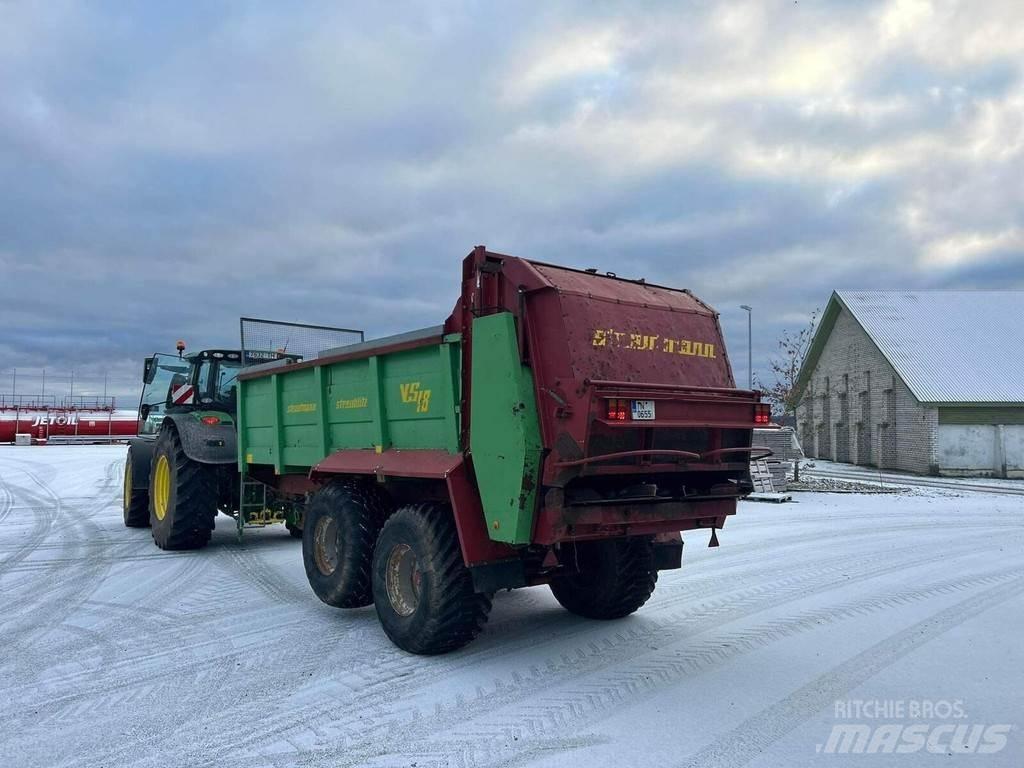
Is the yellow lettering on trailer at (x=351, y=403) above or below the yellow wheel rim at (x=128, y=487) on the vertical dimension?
above

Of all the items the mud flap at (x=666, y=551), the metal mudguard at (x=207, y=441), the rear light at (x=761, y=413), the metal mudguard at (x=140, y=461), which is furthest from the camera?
the metal mudguard at (x=140, y=461)

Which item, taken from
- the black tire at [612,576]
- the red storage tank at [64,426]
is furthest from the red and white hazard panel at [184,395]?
the red storage tank at [64,426]

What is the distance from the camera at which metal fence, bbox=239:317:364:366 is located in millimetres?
9539

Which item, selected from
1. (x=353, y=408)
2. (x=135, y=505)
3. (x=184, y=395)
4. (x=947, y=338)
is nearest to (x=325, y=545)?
(x=353, y=408)

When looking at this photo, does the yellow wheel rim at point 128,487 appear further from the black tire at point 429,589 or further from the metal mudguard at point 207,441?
the black tire at point 429,589

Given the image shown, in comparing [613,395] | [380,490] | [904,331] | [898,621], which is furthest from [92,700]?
[904,331]

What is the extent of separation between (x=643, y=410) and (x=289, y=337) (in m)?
6.06

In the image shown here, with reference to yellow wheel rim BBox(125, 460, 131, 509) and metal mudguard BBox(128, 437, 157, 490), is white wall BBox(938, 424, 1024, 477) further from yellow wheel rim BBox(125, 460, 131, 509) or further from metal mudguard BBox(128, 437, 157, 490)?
yellow wheel rim BBox(125, 460, 131, 509)

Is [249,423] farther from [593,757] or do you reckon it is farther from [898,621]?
[898,621]

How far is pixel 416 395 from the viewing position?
222 inches

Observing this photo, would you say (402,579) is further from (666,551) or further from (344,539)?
(666,551)

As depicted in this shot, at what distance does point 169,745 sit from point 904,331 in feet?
98.2

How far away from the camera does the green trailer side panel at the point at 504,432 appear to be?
15.4 feet

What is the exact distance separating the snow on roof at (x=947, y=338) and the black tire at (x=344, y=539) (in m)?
23.2
